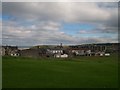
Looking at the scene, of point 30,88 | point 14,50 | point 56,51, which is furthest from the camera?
point 56,51

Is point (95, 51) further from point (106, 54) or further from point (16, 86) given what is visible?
point (16, 86)

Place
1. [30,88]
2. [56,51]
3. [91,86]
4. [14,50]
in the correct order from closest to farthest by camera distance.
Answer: [30,88], [91,86], [14,50], [56,51]

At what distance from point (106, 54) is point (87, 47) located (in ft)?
17.4

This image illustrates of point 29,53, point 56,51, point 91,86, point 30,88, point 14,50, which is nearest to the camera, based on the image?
point 30,88

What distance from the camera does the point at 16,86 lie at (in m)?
18.7

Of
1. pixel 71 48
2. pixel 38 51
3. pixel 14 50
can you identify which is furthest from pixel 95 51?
pixel 14 50

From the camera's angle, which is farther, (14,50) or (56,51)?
(56,51)

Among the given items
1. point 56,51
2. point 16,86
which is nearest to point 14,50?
point 56,51

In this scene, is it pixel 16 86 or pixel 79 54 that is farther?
pixel 79 54

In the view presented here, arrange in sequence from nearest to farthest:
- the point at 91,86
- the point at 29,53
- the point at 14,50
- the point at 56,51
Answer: the point at 91,86
the point at 14,50
the point at 29,53
the point at 56,51

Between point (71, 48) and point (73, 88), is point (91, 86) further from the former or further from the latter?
point (71, 48)

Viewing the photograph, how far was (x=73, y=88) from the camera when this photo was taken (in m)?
18.7

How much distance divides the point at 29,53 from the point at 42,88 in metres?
52.6

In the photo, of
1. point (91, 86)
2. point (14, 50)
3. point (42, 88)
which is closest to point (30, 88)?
point (42, 88)
